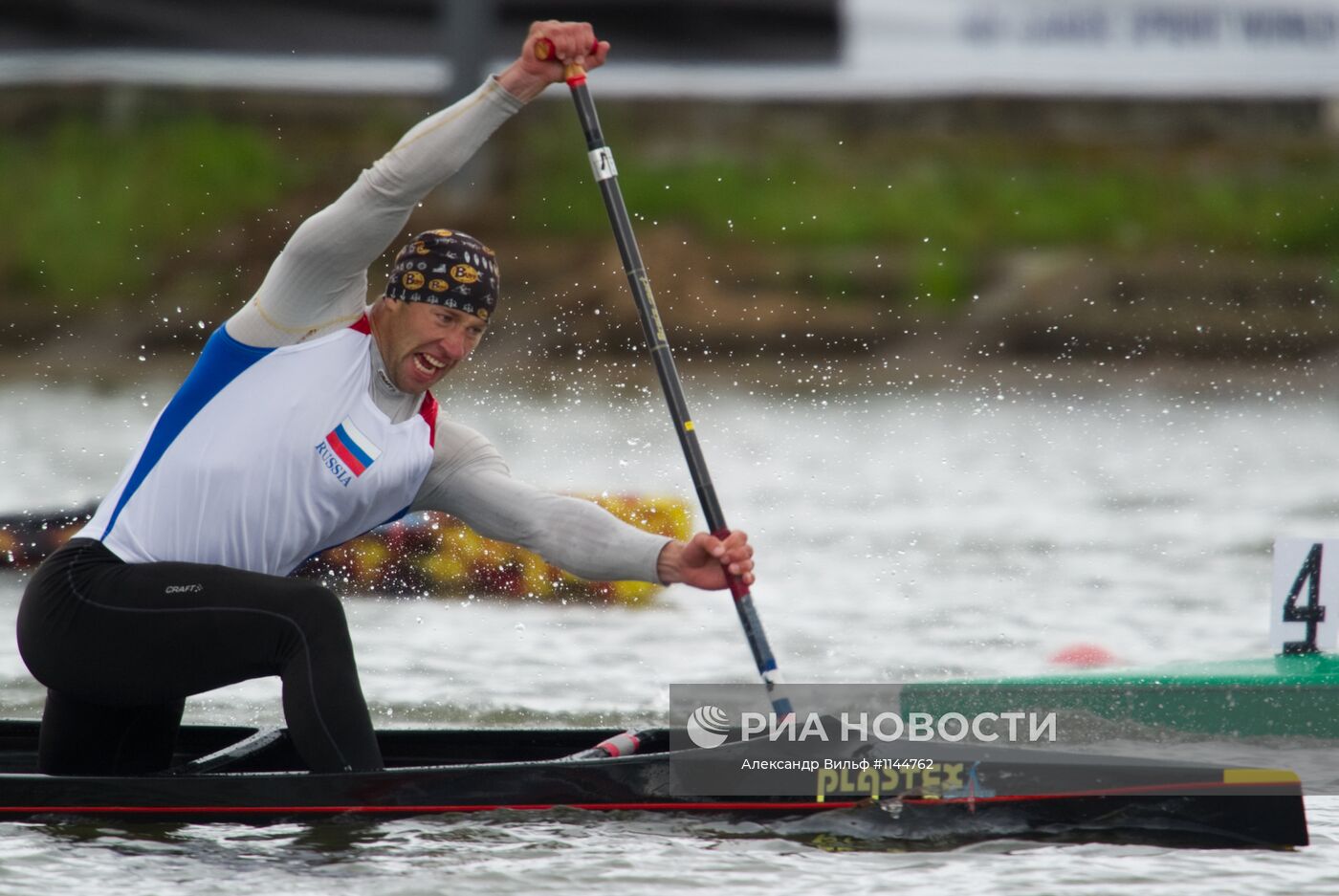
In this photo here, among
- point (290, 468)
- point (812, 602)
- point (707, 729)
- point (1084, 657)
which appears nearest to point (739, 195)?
point (812, 602)

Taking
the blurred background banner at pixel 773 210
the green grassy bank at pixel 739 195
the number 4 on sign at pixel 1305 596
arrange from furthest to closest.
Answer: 1. the green grassy bank at pixel 739 195
2. the blurred background banner at pixel 773 210
3. the number 4 on sign at pixel 1305 596

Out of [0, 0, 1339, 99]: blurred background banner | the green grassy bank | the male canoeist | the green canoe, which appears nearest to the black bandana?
the male canoeist

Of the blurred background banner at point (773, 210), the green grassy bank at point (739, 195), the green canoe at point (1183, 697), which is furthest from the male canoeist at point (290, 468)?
the green grassy bank at point (739, 195)

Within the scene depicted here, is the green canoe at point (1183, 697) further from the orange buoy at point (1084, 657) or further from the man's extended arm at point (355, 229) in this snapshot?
the man's extended arm at point (355, 229)

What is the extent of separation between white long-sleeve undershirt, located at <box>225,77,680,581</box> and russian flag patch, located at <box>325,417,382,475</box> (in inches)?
3.6

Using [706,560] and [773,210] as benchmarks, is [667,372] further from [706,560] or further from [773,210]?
[773,210]

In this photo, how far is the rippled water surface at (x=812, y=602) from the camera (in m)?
4.22

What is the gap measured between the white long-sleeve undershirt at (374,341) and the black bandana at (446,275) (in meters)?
0.07

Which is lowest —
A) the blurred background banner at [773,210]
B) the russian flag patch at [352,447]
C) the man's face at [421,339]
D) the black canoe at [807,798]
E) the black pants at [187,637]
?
the black canoe at [807,798]

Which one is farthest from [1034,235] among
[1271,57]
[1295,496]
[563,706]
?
[563,706]

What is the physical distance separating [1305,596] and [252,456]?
3.14m

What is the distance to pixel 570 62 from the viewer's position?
4.24 m

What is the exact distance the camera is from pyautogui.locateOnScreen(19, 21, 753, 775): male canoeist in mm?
4016

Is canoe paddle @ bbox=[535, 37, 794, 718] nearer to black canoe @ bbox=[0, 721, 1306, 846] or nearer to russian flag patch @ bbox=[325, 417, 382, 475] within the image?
black canoe @ bbox=[0, 721, 1306, 846]
